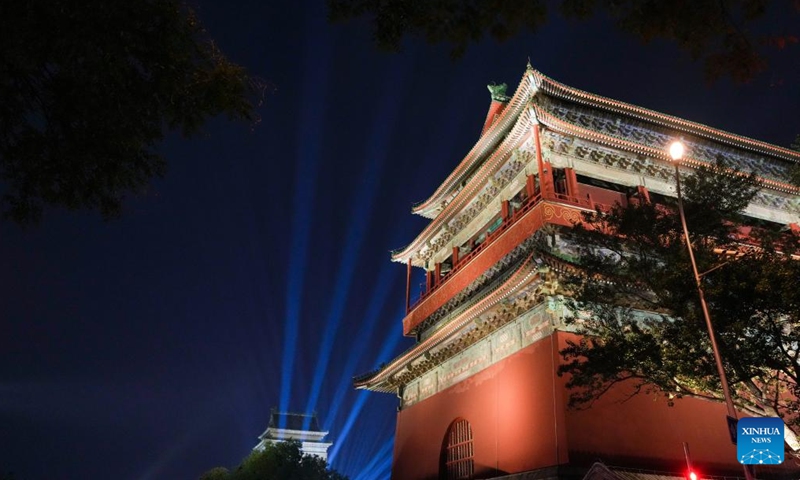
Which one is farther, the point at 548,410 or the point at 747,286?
the point at 548,410

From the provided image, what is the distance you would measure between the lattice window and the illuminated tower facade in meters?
0.06

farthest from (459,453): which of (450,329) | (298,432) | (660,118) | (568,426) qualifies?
(298,432)

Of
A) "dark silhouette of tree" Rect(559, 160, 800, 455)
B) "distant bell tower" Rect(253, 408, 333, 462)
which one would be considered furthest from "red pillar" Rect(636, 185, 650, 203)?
"distant bell tower" Rect(253, 408, 333, 462)

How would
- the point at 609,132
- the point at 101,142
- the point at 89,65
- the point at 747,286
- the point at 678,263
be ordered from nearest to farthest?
1. the point at 89,65
2. the point at 101,142
3. the point at 747,286
4. the point at 678,263
5. the point at 609,132

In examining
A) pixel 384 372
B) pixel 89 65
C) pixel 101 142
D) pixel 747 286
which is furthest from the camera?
pixel 384 372

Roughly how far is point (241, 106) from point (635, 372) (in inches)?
358

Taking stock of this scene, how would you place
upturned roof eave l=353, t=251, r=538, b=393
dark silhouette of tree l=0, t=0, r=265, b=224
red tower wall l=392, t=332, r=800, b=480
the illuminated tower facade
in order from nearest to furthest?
1. dark silhouette of tree l=0, t=0, r=265, b=224
2. red tower wall l=392, t=332, r=800, b=480
3. the illuminated tower facade
4. upturned roof eave l=353, t=251, r=538, b=393

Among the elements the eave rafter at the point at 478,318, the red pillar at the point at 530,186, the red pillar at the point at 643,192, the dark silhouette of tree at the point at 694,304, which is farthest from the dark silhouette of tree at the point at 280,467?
the red pillar at the point at 643,192

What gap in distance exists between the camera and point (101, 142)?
677 centimetres

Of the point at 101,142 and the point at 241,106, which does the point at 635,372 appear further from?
the point at 101,142

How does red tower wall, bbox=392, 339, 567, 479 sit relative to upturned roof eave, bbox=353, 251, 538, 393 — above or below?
below

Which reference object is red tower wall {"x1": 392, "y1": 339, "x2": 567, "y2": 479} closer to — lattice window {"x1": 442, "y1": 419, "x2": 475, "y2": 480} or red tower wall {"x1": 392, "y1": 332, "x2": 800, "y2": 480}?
red tower wall {"x1": 392, "y1": 332, "x2": 800, "y2": 480}

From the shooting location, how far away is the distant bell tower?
60844 mm

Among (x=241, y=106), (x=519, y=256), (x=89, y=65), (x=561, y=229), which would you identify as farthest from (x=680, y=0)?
(x=519, y=256)
